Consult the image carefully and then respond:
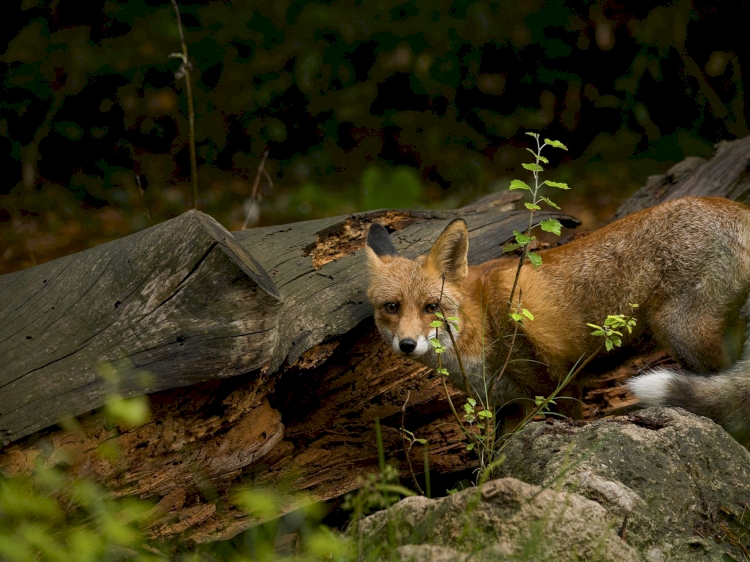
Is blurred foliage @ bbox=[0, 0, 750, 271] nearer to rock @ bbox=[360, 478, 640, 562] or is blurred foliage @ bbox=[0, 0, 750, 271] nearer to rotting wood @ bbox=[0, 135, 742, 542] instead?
rotting wood @ bbox=[0, 135, 742, 542]

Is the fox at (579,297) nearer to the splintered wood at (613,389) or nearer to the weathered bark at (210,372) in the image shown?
the weathered bark at (210,372)

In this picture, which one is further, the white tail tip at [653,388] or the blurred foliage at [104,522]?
the white tail tip at [653,388]

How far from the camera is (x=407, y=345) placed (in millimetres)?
3709

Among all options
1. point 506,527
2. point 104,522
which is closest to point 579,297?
point 506,527

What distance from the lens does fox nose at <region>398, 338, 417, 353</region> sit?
3.71 metres

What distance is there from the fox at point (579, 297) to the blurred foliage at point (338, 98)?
3.42 meters

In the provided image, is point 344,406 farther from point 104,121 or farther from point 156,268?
point 104,121

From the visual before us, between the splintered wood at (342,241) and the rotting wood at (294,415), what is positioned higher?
the splintered wood at (342,241)

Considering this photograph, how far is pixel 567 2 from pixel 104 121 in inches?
213

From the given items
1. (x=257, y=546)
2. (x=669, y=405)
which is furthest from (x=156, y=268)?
(x=669, y=405)

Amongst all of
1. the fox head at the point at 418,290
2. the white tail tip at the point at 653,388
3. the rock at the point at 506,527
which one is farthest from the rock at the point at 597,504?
the fox head at the point at 418,290

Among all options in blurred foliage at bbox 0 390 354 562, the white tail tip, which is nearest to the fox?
the white tail tip

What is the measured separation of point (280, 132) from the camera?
848 centimetres

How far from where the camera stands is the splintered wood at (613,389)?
4.75 metres
